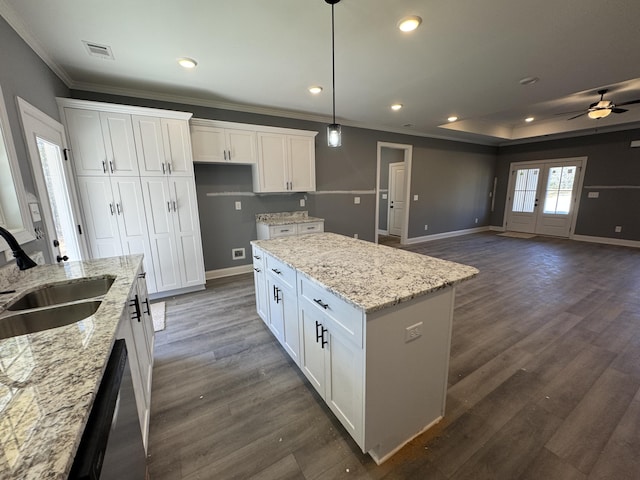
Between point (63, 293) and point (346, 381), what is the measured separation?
5.62 ft

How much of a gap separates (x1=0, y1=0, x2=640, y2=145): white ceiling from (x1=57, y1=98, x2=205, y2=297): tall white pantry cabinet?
47 centimetres

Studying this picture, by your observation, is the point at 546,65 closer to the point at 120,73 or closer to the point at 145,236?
the point at 120,73

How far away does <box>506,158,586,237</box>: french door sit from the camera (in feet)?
21.1

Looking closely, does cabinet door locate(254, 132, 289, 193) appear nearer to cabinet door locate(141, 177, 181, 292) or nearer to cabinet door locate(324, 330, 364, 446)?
cabinet door locate(141, 177, 181, 292)

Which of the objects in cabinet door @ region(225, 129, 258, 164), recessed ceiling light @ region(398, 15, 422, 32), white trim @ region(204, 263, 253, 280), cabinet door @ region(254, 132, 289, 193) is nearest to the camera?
recessed ceiling light @ region(398, 15, 422, 32)

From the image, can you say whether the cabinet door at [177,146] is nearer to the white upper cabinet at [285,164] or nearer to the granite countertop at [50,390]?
the white upper cabinet at [285,164]

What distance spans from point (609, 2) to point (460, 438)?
303cm

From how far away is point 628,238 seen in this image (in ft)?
18.7

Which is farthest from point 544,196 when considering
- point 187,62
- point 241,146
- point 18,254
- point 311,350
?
point 18,254

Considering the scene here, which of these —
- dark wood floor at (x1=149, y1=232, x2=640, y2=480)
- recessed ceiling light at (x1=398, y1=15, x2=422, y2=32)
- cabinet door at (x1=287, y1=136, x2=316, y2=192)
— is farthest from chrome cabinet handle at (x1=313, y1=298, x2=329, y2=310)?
cabinet door at (x1=287, y1=136, x2=316, y2=192)

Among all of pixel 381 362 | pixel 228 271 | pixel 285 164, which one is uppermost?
pixel 285 164

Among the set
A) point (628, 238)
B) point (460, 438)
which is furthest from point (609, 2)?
point (628, 238)

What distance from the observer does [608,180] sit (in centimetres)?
586

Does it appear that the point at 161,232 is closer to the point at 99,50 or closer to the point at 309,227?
the point at 99,50
